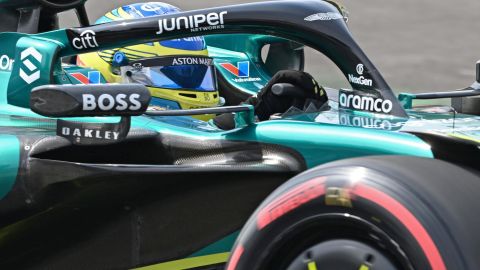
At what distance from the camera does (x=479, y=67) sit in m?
3.47

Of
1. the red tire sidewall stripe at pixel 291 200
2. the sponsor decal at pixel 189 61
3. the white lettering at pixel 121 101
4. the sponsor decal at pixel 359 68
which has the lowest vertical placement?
the red tire sidewall stripe at pixel 291 200

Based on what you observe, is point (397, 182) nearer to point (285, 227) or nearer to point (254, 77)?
point (285, 227)

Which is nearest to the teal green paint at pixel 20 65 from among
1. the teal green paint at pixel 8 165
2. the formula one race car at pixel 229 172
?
the formula one race car at pixel 229 172

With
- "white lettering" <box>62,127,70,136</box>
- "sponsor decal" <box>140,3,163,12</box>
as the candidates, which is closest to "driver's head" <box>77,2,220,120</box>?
"sponsor decal" <box>140,3,163,12</box>

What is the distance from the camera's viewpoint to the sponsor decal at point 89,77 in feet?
13.5

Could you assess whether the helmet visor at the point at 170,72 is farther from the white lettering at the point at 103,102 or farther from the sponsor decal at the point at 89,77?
the white lettering at the point at 103,102

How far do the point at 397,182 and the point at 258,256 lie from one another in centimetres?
41

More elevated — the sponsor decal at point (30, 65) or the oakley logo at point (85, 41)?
the oakley logo at point (85, 41)

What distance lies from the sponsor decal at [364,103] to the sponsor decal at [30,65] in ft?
4.16

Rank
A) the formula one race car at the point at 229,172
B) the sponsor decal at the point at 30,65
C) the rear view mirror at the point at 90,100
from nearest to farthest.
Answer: the formula one race car at the point at 229,172, the rear view mirror at the point at 90,100, the sponsor decal at the point at 30,65

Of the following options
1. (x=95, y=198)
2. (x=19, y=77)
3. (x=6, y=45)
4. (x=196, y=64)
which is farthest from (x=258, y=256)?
(x=196, y=64)

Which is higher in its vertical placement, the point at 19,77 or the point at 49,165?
the point at 19,77

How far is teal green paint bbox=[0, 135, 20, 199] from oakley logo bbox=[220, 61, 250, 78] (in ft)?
10.5

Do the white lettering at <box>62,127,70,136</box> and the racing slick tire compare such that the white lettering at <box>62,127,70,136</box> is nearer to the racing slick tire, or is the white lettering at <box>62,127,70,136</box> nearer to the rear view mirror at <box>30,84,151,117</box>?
the rear view mirror at <box>30,84,151,117</box>
